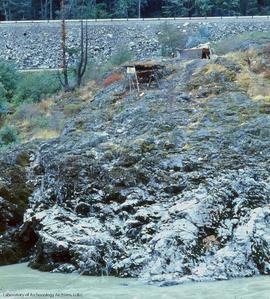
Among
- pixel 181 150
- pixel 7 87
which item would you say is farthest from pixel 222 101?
pixel 7 87

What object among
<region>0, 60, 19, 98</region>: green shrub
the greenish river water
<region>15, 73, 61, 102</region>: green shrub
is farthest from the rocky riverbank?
<region>0, 60, 19, 98</region>: green shrub

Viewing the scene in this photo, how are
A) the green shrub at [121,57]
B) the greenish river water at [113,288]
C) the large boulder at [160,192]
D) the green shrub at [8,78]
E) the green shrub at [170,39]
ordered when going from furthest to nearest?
the green shrub at [170,39] < the green shrub at [121,57] < the green shrub at [8,78] < the large boulder at [160,192] < the greenish river water at [113,288]

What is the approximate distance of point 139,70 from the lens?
76.9 feet

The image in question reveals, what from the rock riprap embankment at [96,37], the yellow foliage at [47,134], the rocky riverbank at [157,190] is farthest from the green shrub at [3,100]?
the rocky riverbank at [157,190]

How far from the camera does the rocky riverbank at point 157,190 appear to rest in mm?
11852

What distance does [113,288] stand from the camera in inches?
420

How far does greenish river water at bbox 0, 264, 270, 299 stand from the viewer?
9938mm

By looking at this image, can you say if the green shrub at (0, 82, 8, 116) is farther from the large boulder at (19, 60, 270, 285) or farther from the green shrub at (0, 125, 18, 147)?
the large boulder at (19, 60, 270, 285)

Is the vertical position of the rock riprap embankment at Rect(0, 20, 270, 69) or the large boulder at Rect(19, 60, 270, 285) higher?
the rock riprap embankment at Rect(0, 20, 270, 69)

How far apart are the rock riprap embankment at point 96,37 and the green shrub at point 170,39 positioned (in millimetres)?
734

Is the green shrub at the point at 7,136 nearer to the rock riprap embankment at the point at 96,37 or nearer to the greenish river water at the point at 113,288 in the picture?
the greenish river water at the point at 113,288

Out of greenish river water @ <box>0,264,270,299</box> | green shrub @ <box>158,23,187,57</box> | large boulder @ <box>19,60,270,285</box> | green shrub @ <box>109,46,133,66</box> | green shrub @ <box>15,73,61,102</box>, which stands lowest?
greenish river water @ <box>0,264,270,299</box>

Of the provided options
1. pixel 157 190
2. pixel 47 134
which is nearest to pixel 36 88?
pixel 47 134

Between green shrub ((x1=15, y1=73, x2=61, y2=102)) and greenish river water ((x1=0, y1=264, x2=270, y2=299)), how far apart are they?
22901 millimetres
